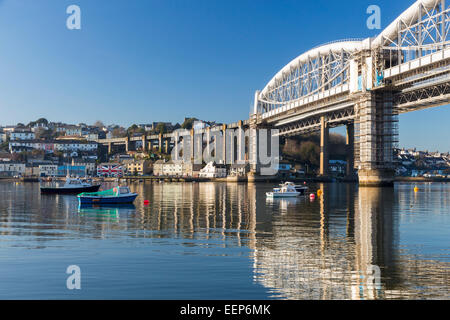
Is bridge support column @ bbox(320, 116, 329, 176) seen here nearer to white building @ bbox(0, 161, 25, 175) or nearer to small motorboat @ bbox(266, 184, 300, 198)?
small motorboat @ bbox(266, 184, 300, 198)

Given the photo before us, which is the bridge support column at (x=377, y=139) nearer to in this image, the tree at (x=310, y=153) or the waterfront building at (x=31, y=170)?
the tree at (x=310, y=153)

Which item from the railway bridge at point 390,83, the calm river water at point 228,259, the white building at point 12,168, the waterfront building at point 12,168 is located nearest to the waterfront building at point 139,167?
the waterfront building at point 12,168

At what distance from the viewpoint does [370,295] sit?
1198 cm

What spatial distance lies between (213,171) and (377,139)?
80.2 meters

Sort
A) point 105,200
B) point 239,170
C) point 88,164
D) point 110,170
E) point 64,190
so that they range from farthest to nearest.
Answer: point 88,164 < point 110,170 < point 239,170 < point 64,190 < point 105,200

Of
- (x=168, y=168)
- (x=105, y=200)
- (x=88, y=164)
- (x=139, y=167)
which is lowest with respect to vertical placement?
(x=105, y=200)

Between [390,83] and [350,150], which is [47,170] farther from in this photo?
[390,83]

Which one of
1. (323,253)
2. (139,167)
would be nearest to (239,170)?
(139,167)

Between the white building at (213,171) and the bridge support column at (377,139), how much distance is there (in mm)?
77257

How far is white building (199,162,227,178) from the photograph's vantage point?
497 feet

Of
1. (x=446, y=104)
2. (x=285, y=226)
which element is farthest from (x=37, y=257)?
(x=446, y=104)

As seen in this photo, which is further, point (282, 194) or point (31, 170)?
point (31, 170)

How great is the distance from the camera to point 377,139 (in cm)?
7738

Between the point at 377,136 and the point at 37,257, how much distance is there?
68605 millimetres
